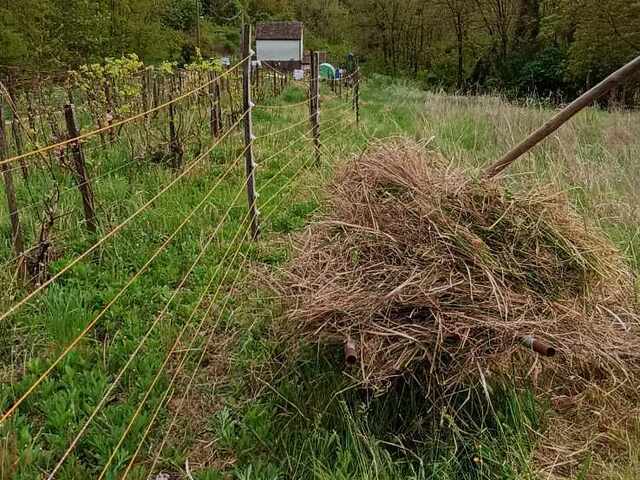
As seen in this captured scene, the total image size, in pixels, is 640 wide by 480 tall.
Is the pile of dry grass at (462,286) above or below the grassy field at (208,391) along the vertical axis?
above

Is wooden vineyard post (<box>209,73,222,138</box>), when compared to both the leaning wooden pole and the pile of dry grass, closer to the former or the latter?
the pile of dry grass

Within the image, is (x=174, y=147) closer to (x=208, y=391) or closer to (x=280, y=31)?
(x=208, y=391)

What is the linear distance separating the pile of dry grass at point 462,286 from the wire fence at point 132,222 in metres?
0.80

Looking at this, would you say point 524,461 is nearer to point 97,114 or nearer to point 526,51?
point 97,114

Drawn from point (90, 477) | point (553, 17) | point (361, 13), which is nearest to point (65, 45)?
point (361, 13)

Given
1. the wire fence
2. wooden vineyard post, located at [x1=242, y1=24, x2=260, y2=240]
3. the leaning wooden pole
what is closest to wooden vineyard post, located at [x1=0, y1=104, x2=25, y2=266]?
the wire fence

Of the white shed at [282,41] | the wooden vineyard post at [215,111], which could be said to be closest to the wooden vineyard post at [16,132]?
the wooden vineyard post at [215,111]

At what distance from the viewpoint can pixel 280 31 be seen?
1435 inches

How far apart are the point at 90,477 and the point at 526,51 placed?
26958 mm

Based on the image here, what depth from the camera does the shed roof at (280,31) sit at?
36.0 m

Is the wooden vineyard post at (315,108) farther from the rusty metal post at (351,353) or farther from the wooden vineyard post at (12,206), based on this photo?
the rusty metal post at (351,353)

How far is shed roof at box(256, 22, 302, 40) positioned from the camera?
36.0 m

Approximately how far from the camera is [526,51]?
25078mm

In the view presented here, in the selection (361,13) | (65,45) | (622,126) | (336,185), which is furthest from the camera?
(361,13)
